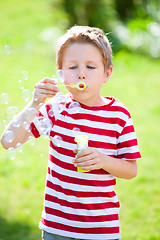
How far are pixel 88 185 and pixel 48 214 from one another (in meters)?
0.23

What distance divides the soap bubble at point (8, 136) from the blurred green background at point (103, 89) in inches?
8.8

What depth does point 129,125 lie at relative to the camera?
6.36 feet

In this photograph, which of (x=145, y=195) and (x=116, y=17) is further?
(x=116, y=17)

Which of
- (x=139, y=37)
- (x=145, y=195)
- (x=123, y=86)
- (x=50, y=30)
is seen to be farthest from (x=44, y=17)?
(x=145, y=195)

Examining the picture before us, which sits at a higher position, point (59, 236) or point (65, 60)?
point (65, 60)

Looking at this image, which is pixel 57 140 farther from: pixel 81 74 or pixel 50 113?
pixel 81 74

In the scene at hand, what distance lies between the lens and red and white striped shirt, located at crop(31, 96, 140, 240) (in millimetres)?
1873

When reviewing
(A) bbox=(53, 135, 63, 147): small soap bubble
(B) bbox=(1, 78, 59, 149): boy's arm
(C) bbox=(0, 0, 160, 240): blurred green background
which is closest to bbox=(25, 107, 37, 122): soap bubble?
(B) bbox=(1, 78, 59, 149): boy's arm

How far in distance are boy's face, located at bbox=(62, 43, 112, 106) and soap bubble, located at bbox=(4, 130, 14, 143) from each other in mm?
337

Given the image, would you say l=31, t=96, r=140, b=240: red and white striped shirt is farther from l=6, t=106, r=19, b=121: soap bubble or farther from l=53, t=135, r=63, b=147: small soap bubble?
l=6, t=106, r=19, b=121: soap bubble

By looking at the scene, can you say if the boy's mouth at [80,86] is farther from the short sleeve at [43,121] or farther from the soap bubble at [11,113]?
the soap bubble at [11,113]

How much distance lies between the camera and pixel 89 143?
6.22ft

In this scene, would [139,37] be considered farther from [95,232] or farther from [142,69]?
[95,232]

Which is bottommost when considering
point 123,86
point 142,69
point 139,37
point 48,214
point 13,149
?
point 48,214
